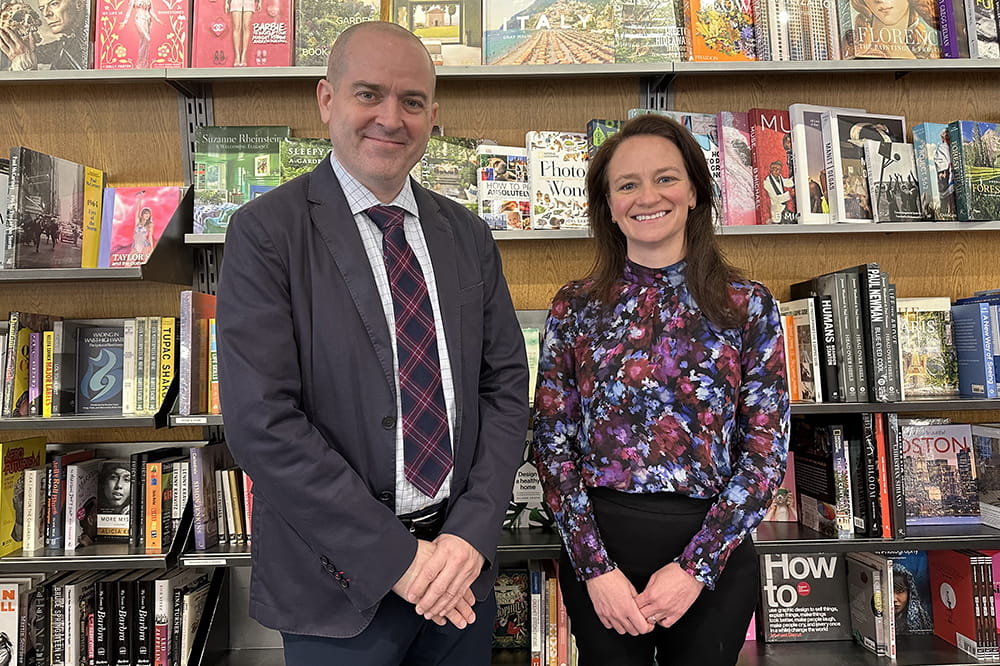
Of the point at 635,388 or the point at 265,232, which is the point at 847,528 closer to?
the point at 635,388

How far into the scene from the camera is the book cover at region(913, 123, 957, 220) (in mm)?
2125

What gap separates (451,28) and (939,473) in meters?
2.01

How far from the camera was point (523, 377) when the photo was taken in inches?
55.2

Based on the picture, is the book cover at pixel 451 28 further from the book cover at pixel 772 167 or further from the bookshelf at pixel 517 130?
the book cover at pixel 772 167

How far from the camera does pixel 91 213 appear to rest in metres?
2.12

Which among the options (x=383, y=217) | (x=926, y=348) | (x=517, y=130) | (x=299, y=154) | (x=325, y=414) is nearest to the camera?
(x=325, y=414)

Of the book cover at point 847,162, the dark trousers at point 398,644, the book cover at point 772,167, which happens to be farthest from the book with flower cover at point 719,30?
the dark trousers at point 398,644

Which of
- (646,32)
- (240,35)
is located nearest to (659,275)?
(646,32)

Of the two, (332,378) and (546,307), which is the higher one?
(546,307)

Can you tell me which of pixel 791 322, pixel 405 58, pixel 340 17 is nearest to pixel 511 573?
pixel 791 322

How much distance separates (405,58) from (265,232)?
0.40m

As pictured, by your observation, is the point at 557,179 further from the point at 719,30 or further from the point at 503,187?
the point at 719,30

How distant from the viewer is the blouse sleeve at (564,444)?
1390mm

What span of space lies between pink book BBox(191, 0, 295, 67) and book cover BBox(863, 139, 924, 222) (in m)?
1.79
